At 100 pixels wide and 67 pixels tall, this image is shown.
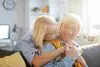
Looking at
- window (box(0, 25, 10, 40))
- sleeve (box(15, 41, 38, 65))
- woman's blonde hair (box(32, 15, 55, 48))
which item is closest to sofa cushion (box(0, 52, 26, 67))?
sleeve (box(15, 41, 38, 65))

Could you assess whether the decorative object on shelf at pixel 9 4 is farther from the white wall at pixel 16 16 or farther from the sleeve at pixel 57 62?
the sleeve at pixel 57 62

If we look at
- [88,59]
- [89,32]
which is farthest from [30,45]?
[89,32]

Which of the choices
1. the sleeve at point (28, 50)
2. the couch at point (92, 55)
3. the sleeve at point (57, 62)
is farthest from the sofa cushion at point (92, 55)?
the sleeve at point (28, 50)

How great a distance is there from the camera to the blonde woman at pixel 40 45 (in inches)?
68.2

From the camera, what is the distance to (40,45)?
1.78 meters

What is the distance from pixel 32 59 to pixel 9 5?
3.86 meters

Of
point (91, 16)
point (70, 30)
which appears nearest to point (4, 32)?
point (91, 16)

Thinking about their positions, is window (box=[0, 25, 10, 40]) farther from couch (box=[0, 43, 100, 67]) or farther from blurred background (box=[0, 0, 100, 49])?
couch (box=[0, 43, 100, 67])

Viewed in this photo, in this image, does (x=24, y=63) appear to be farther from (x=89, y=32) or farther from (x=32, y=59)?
(x=89, y=32)

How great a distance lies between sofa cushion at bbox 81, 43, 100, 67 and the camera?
8.04ft

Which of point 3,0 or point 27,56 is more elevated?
point 3,0

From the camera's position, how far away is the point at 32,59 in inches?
69.3

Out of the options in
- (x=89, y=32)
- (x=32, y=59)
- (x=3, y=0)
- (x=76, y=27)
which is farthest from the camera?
(x=3, y=0)

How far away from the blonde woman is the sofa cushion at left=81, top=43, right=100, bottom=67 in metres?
0.74
